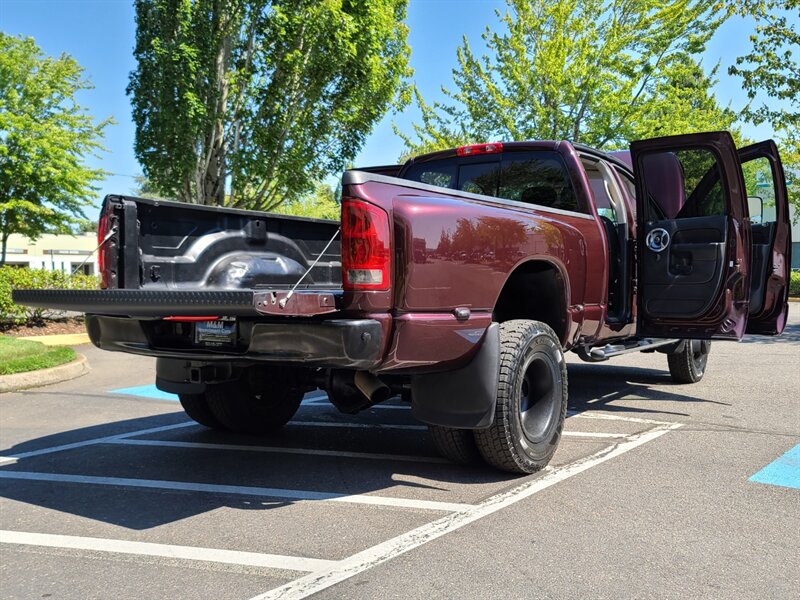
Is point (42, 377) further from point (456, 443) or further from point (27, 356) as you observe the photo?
point (456, 443)

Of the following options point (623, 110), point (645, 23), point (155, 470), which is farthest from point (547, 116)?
point (155, 470)

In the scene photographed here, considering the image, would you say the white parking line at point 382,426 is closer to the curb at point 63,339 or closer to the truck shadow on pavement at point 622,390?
the truck shadow on pavement at point 622,390

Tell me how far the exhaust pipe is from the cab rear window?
7.04 feet

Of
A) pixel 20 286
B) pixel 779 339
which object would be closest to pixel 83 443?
pixel 20 286

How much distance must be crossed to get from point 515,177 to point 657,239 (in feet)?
4.28

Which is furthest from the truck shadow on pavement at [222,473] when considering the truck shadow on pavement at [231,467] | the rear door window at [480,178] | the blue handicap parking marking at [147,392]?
the rear door window at [480,178]

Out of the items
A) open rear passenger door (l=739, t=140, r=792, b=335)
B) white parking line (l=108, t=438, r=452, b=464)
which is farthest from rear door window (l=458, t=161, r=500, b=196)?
open rear passenger door (l=739, t=140, r=792, b=335)

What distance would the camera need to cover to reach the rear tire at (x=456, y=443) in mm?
4379

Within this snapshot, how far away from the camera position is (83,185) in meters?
21.1

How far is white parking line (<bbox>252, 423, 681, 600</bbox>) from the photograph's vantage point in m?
2.91

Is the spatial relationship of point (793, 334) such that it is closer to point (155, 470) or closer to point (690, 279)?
point (690, 279)

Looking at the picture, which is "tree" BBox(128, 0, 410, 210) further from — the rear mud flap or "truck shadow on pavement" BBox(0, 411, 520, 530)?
the rear mud flap

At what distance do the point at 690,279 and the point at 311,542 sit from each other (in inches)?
156

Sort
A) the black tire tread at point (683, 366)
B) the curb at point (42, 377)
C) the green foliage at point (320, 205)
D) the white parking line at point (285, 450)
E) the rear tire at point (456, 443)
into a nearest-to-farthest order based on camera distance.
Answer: the rear tire at point (456, 443) < the white parking line at point (285, 450) < the black tire tread at point (683, 366) < the curb at point (42, 377) < the green foliage at point (320, 205)
